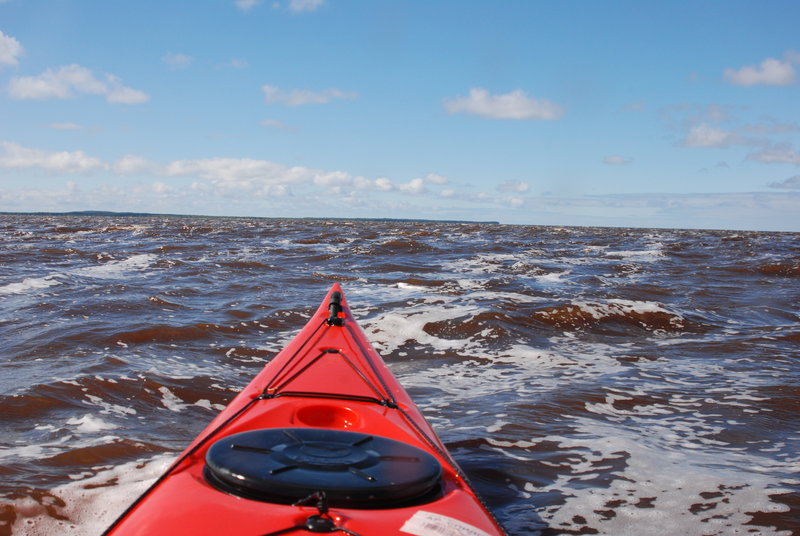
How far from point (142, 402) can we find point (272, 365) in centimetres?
174

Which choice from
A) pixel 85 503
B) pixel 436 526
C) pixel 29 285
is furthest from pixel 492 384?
pixel 29 285

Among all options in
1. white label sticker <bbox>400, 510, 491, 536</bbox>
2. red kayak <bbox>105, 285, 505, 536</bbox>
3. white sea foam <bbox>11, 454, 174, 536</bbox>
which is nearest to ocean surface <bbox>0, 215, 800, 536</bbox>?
white sea foam <bbox>11, 454, 174, 536</bbox>

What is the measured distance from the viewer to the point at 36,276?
463 inches

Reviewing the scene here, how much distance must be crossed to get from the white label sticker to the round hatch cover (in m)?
0.09

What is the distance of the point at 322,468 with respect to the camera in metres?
2.20

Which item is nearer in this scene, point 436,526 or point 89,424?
point 436,526

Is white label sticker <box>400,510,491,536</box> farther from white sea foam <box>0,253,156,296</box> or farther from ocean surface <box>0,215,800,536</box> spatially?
white sea foam <box>0,253,156,296</box>

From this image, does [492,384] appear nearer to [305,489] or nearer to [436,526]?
[436,526]

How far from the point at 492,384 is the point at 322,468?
3806 millimetres

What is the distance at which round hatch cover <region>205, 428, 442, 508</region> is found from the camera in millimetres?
2086

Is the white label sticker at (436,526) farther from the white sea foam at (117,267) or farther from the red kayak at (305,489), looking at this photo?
the white sea foam at (117,267)

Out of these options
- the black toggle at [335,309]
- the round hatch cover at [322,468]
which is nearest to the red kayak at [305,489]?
the round hatch cover at [322,468]

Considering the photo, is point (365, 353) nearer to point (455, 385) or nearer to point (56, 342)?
point (455, 385)

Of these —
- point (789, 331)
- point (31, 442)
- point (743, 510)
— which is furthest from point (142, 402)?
point (789, 331)
